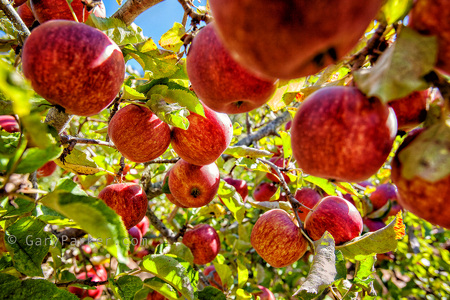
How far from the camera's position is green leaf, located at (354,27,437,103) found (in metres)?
0.55

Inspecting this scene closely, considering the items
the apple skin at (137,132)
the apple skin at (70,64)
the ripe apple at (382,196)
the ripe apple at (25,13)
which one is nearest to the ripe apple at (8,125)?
the ripe apple at (25,13)

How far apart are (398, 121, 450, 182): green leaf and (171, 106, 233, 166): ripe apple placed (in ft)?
2.90

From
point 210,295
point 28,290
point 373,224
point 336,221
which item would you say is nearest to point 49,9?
point 28,290

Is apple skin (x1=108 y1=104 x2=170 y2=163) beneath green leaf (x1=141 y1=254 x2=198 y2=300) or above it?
above

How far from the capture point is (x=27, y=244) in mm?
1111

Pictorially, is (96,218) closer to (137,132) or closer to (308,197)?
(137,132)

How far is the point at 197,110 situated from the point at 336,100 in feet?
2.15

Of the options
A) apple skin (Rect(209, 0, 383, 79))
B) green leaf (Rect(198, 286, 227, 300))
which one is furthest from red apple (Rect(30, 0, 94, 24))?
green leaf (Rect(198, 286, 227, 300))

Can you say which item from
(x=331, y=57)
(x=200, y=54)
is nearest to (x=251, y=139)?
(x=200, y=54)

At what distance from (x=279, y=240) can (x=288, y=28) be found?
128cm

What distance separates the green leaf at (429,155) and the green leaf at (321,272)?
1.71 ft

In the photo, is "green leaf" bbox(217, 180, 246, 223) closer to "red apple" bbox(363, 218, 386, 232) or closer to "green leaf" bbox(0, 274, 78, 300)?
"green leaf" bbox(0, 274, 78, 300)

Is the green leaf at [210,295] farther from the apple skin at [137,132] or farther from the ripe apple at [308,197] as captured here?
the ripe apple at [308,197]

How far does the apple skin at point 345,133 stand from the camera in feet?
→ 2.24
